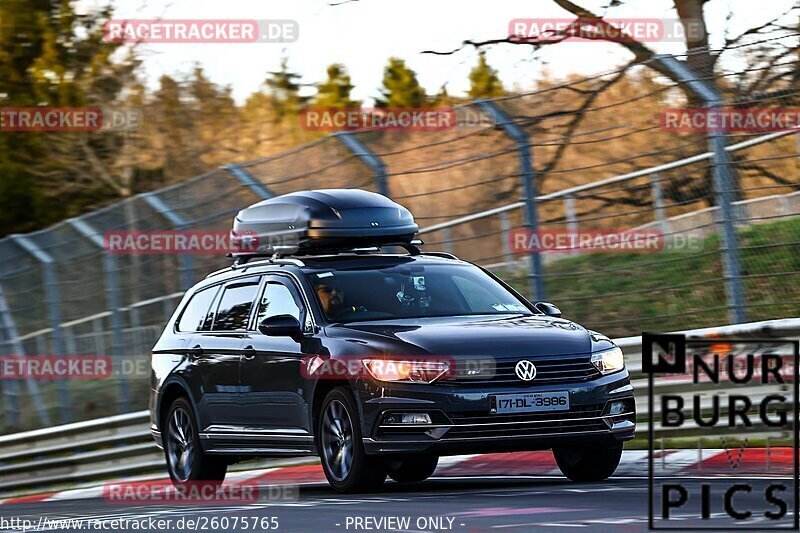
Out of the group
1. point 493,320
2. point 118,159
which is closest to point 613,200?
point 493,320

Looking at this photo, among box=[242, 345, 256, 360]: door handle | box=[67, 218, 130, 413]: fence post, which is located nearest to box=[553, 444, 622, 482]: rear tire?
box=[242, 345, 256, 360]: door handle

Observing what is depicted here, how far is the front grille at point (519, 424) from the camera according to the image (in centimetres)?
1024

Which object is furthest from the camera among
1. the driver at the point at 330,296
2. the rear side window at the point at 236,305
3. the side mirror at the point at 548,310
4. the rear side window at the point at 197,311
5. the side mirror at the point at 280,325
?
the rear side window at the point at 197,311

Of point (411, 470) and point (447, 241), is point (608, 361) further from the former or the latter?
point (447, 241)

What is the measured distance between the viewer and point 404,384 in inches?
408

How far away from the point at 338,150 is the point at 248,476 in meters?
3.26

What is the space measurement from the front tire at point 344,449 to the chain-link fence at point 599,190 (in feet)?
10.6

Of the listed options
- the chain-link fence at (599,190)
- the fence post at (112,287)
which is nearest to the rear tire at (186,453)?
the chain-link fence at (599,190)

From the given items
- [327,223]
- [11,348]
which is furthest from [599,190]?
[11,348]

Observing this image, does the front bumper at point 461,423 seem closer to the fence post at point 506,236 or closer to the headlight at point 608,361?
the headlight at point 608,361

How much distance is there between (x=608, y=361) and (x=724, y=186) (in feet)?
7.93

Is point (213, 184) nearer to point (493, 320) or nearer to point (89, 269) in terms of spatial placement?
point (89, 269)

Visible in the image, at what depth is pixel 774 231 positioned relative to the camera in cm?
1243

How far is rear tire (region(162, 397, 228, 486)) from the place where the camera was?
42.4 feet
